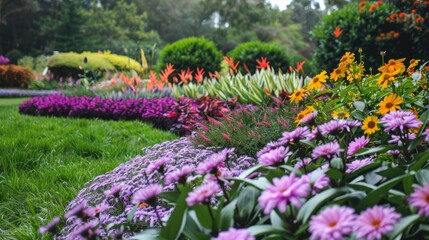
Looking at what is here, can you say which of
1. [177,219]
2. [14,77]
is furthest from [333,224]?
[14,77]

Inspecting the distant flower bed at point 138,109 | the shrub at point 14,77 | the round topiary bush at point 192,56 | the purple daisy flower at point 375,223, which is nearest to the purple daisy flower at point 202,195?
the purple daisy flower at point 375,223

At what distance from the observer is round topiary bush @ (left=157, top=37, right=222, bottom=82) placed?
31.4 feet

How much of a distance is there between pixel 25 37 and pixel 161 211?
105 ft

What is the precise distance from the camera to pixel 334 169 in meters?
1.07

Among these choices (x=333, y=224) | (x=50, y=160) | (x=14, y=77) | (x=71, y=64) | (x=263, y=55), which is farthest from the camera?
(x=71, y=64)

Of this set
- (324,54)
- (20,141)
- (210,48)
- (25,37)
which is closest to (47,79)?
(210,48)

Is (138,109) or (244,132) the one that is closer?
(244,132)

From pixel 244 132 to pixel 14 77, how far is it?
12299mm

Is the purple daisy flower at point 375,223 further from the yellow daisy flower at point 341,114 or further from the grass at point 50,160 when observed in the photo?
the grass at point 50,160

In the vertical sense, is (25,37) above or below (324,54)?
above

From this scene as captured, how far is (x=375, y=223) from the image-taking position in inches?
29.2

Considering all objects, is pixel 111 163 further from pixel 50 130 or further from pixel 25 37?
pixel 25 37

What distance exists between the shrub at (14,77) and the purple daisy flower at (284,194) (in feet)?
45.4

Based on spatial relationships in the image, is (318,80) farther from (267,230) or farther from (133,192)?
(267,230)
